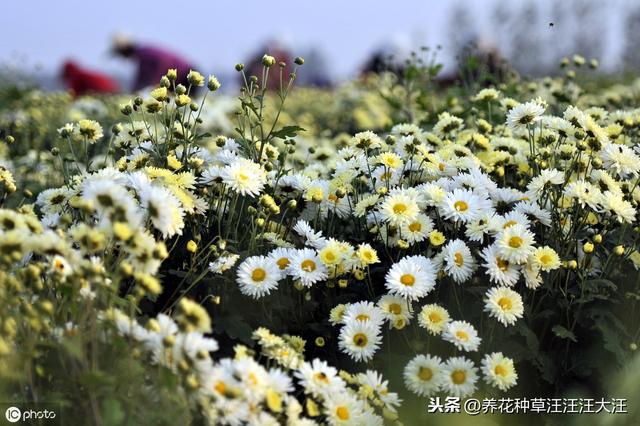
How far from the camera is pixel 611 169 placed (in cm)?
283

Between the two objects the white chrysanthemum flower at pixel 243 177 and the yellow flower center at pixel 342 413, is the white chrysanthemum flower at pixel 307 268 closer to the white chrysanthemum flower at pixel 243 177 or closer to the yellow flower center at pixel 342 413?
the white chrysanthemum flower at pixel 243 177

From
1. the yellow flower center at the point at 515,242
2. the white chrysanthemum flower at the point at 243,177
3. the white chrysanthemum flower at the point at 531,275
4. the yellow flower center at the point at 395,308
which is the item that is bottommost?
the yellow flower center at the point at 395,308

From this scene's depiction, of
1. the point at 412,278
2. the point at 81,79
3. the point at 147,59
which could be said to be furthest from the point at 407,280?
the point at 81,79

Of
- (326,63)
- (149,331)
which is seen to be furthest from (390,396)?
(326,63)

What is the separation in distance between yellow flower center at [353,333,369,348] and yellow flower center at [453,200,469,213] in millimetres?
514

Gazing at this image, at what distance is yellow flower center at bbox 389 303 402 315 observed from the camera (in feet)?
7.89

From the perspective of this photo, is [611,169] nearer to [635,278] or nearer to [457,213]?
[635,278]

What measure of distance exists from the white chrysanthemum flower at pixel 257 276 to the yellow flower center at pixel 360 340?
10.7 inches

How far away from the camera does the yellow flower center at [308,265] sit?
2461 millimetres

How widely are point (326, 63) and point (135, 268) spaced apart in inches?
2374

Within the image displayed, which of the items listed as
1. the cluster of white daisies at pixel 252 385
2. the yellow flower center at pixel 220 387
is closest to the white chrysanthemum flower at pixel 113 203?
the cluster of white daisies at pixel 252 385

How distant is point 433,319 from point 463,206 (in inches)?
16.1

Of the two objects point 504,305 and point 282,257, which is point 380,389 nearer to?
point 504,305

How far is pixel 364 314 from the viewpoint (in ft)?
7.79
